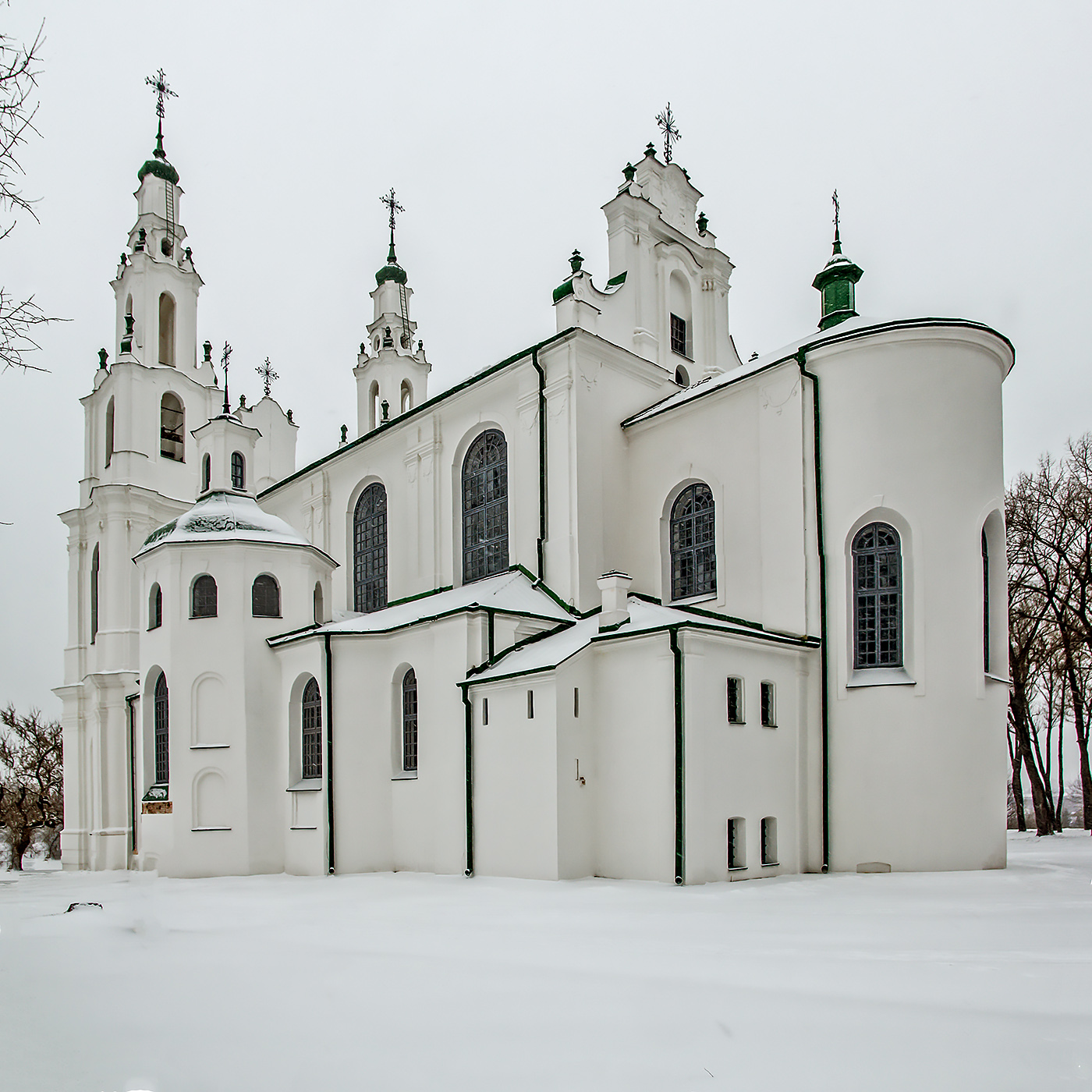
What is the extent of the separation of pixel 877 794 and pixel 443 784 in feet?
23.7

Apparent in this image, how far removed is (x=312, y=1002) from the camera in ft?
23.1

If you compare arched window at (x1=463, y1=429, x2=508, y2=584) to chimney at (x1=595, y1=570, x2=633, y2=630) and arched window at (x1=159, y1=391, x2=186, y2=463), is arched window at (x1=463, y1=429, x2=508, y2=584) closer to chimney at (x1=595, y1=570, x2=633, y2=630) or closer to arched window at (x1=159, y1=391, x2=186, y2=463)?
chimney at (x1=595, y1=570, x2=633, y2=630)

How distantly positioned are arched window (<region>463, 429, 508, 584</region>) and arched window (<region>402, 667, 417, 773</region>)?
12.6 feet

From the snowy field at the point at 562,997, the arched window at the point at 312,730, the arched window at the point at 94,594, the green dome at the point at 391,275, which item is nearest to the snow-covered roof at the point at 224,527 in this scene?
the arched window at the point at 312,730

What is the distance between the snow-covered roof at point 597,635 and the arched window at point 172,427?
18.3m

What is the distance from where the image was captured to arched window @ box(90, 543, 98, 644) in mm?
31188

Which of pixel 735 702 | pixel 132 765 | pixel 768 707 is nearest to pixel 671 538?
pixel 768 707

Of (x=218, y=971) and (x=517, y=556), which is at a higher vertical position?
(x=517, y=556)

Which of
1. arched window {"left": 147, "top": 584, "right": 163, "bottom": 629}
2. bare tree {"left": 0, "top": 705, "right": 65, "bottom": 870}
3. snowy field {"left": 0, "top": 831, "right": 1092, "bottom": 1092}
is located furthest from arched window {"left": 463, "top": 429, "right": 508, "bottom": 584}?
bare tree {"left": 0, "top": 705, "right": 65, "bottom": 870}

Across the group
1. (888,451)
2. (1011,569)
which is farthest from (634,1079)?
(1011,569)

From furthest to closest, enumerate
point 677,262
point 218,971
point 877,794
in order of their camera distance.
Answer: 1. point 677,262
2. point 877,794
3. point 218,971

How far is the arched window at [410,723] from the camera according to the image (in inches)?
770

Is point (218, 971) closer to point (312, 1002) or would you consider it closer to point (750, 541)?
point (312, 1002)

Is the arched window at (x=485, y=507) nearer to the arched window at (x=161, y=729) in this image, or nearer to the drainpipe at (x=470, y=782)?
the drainpipe at (x=470, y=782)
